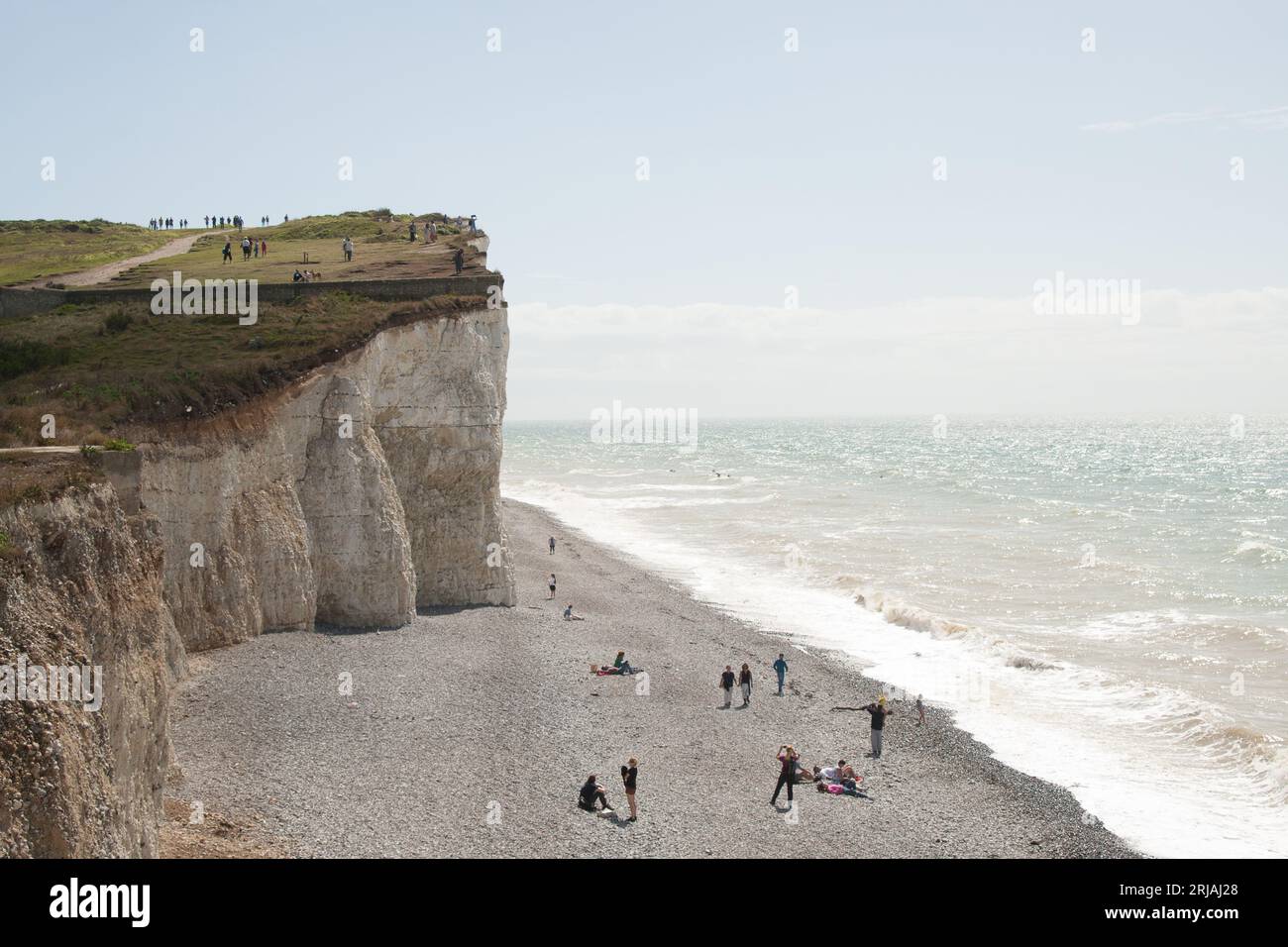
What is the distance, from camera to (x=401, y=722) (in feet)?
81.5

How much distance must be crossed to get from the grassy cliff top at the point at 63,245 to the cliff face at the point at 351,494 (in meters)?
20.9

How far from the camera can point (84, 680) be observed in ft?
43.7

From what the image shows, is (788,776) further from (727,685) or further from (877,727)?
(727,685)

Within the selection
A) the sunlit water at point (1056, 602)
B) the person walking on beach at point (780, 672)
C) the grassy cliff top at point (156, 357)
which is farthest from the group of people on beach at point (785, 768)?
the grassy cliff top at point (156, 357)

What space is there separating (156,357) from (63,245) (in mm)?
34573

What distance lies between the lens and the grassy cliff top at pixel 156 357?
2483 cm

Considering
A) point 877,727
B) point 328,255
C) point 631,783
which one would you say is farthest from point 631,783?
point 328,255

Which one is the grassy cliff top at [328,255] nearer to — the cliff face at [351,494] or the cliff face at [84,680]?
the cliff face at [351,494]

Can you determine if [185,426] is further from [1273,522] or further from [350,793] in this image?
[1273,522]

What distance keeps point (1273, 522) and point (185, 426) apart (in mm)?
74560

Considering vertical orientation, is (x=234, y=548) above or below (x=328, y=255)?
below

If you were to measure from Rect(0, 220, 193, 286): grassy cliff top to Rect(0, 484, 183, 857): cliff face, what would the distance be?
34.4 meters

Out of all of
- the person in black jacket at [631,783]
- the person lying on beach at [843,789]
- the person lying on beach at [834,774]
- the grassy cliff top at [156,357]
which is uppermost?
the grassy cliff top at [156,357]

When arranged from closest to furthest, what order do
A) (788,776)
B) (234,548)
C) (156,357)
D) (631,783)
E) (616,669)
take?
(631,783), (788,776), (234,548), (156,357), (616,669)
